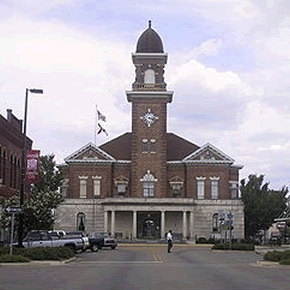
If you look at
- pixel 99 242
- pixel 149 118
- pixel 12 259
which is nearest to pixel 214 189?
pixel 149 118

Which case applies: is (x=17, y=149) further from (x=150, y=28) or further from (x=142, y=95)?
(x=150, y=28)

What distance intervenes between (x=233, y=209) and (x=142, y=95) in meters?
17.6

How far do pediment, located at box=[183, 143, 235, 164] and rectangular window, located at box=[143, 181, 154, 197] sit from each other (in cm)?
527

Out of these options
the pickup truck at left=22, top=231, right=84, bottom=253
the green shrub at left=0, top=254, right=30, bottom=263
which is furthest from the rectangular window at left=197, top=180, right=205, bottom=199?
the green shrub at left=0, top=254, right=30, bottom=263

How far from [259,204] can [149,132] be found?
1736cm

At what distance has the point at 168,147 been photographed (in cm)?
9369

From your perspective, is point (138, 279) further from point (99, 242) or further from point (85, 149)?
point (85, 149)

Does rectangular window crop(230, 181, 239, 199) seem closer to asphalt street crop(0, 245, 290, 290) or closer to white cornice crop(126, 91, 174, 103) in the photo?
white cornice crop(126, 91, 174, 103)

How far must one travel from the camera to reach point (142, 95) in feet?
Result: 290

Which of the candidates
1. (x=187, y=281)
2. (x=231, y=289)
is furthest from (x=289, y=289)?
(x=187, y=281)

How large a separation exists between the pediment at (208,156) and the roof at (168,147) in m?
2.48

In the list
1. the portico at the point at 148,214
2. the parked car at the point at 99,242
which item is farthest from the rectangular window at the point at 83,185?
the parked car at the point at 99,242

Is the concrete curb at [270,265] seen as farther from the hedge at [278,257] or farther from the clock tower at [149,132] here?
the clock tower at [149,132]

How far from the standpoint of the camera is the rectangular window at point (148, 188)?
88.8 meters
